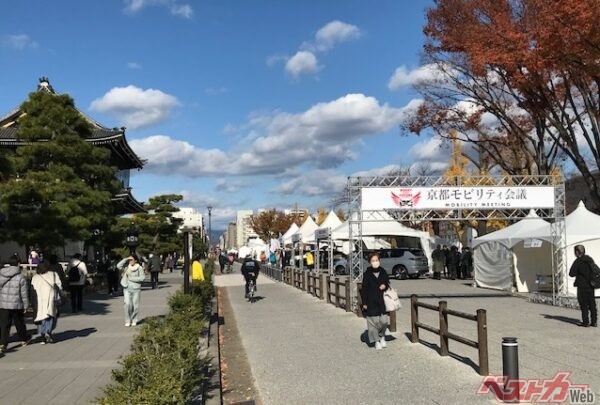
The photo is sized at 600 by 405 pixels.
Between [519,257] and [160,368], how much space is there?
65.3 feet

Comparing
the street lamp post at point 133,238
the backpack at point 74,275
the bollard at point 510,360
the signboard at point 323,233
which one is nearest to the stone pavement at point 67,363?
the backpack at point 74,275

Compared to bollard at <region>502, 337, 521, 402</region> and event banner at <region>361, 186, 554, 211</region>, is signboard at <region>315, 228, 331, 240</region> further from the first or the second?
bollard at <region>502, 337, 521, 402</region>

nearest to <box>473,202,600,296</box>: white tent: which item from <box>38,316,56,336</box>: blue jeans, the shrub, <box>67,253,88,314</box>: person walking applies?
<box>67,253,88,314</box>: person walking

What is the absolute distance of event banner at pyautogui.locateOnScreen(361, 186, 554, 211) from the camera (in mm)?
16594

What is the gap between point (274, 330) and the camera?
42.1 ft

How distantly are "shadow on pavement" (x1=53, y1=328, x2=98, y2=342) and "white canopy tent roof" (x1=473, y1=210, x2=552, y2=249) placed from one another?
14503mm

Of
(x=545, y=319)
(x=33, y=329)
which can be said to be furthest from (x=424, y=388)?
(x=33, y=329)

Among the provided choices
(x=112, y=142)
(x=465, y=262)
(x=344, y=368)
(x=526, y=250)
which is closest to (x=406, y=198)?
(x=526, y=250)

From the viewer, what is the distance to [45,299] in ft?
34.9

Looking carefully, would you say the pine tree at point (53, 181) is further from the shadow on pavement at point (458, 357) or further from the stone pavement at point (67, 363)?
the shadow on pavement at point (458, 357)

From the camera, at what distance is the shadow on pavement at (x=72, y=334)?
11.7 metres

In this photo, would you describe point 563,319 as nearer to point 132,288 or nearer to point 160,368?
point 132,288

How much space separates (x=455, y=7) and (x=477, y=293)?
10.4 metres

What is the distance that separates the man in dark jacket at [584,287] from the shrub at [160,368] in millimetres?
8165
